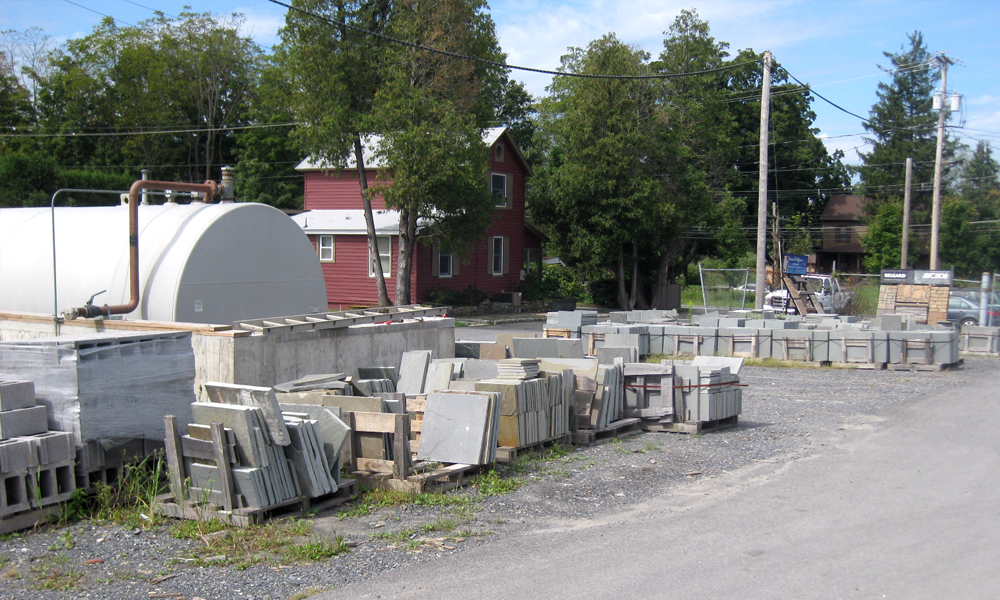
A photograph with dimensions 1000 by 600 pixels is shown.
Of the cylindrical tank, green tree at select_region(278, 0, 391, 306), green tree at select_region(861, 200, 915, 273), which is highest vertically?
green tree at select_region(278, 0, 391, 306)

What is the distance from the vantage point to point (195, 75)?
5588 centimetres

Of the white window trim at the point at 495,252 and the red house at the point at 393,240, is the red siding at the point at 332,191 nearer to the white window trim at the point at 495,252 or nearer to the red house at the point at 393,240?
the red house at the point at 393,240

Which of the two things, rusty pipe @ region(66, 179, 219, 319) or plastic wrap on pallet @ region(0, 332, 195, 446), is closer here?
plastic wrap on pallet @ region(0, 332, 195, 446)

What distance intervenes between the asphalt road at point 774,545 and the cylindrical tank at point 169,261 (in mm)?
9008

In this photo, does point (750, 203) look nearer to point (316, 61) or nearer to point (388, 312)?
point (316, 61)

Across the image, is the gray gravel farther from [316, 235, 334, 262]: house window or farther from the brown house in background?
the brown house in background

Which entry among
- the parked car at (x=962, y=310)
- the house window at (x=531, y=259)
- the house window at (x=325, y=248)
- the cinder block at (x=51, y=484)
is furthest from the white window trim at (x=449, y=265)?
the cinder block at (x=51, y=484)

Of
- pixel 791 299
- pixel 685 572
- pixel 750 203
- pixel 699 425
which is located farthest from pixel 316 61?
pixel 750 203

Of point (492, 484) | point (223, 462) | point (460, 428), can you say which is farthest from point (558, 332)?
point (223, 462)

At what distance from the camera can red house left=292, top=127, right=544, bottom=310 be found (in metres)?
34.6

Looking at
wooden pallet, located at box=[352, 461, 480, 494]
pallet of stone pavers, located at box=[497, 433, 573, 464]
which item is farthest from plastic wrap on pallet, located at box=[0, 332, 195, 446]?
pallet of stone pavers, located at box=[497, 433, 573, 464]

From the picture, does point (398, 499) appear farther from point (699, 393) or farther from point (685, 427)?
point (699, 393)

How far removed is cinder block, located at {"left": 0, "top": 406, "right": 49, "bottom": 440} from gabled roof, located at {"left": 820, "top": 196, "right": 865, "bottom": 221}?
63.7m

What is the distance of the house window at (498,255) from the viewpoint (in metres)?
38.2
